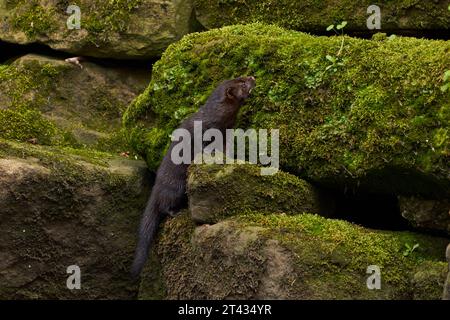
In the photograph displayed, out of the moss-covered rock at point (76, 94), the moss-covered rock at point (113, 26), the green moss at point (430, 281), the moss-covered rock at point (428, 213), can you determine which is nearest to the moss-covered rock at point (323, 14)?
the moss-covered rock at point (113, 26)

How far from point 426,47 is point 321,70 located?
944mm

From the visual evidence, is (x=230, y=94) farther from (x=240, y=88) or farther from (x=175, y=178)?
(x=175, y=178)

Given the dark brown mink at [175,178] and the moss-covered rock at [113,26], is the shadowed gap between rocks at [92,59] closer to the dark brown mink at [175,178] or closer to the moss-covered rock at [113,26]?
the moss-covered rock at [113,26]

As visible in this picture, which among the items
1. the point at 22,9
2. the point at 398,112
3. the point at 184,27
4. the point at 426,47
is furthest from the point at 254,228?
the point at 22,9

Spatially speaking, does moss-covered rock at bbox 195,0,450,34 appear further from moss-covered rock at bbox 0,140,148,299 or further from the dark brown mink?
moss-covered rock at bbox 0,140,148,299

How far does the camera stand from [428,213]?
7.05 meters

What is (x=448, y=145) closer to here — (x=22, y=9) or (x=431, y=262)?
(x=431, y=262)

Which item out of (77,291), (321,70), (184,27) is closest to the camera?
(321,70)

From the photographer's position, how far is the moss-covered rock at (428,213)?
22.9 ft

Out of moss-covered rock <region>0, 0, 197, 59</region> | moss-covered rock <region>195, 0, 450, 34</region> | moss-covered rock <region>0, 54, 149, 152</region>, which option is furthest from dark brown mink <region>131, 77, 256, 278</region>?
moss-covered rock <region>0, 0, 197, 59</region>

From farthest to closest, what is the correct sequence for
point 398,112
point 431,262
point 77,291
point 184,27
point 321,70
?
point 184,27, point 77,291, point 321,70, point 398,112, point 431,262

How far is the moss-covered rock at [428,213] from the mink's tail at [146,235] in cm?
229

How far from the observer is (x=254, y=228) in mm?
6727

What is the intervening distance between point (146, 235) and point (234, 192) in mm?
1310
